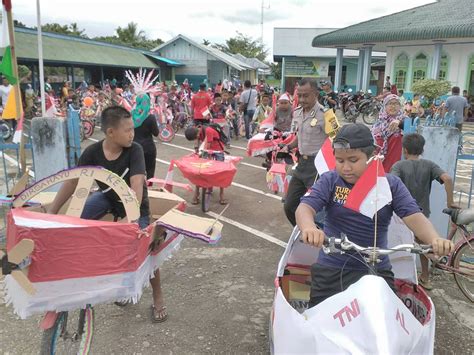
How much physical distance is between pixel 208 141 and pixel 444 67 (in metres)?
17.8

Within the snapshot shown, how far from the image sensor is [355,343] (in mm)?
1611

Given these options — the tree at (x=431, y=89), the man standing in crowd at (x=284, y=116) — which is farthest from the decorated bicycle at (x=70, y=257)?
the tree at (x=431, y=89)

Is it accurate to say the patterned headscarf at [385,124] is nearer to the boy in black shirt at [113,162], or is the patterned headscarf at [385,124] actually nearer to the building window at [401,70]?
the boy in black shirt at [113,162]

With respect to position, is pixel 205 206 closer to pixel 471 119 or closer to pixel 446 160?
pixel 446 160

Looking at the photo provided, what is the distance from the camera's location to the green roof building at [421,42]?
18.5 m

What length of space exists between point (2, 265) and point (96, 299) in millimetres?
511

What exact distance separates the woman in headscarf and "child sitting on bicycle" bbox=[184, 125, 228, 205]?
2410 mm

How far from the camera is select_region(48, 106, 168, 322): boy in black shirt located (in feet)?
9.48

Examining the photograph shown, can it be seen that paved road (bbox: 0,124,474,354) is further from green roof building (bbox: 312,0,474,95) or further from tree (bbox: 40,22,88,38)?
tree (bbox: 40,22,88,38)

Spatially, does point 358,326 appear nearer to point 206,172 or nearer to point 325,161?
point 325,161

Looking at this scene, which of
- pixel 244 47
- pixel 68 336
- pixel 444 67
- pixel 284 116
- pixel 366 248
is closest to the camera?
pixel 366 248

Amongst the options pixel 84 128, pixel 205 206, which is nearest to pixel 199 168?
pixel 205 206

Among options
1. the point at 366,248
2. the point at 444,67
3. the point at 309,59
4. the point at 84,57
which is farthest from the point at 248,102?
the point at 309,59

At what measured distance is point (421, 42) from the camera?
20.7 m
